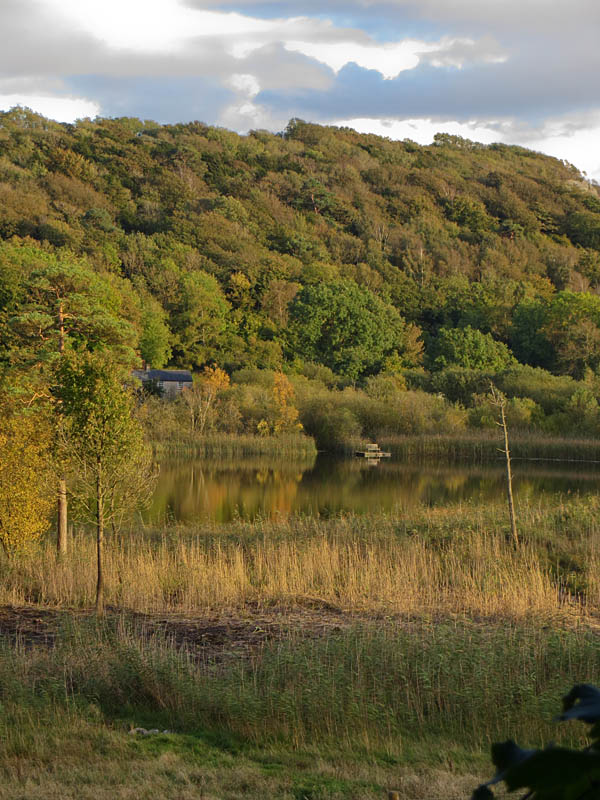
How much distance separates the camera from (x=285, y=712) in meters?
6.12

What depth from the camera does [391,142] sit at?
148m

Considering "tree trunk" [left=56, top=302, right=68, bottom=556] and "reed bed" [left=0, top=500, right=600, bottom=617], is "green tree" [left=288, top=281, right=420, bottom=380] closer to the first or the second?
"reed bed" [left=0, top=500, right=600, bottom=617]

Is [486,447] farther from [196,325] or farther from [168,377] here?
[196,325]

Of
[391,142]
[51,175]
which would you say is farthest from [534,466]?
[391,142]

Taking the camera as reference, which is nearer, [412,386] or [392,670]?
[392,670]

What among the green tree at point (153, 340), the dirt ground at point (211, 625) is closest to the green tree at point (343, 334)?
the green tree at point (153, 340)

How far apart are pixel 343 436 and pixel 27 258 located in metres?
23.9

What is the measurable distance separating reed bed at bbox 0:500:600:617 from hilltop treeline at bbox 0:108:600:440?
16.6 ft

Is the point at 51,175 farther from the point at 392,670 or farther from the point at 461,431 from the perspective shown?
the point at 392,670

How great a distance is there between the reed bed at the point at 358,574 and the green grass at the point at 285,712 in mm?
2423

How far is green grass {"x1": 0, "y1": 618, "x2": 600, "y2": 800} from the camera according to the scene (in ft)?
16.3

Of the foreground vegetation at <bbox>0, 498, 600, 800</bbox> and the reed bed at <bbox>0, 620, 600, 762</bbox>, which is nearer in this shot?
the foreground vegetation at <bbox>0, 498, 600, 800</bbox>

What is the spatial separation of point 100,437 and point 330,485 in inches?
764

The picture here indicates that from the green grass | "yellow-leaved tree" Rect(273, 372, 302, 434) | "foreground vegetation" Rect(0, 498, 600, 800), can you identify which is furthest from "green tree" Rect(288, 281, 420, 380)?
the green grass
